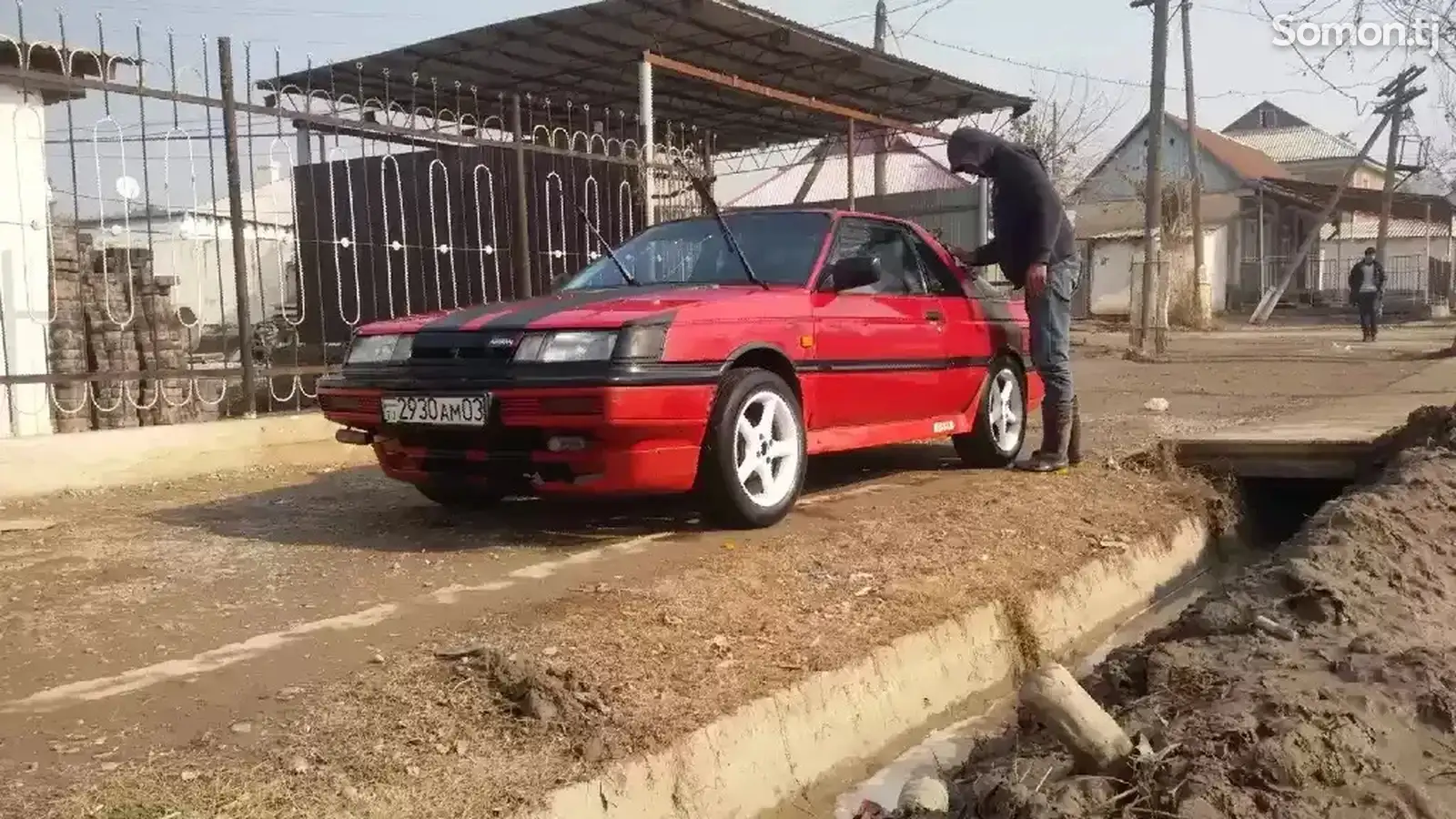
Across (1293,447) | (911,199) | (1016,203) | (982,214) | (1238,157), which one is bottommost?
(1293,447)

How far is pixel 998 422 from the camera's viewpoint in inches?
263

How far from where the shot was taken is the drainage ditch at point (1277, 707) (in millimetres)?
2480

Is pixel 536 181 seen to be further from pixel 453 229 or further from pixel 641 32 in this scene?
pixel 641 32

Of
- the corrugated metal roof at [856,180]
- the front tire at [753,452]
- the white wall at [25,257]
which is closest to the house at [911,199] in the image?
the corrugated metal roof at [856,180]

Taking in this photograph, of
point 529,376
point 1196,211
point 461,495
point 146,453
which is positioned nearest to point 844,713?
point 529,376

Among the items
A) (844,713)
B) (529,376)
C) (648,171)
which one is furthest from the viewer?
(648,171)

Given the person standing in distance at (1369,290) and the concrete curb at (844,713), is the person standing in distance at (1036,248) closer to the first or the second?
the concrete curb at (844,713)

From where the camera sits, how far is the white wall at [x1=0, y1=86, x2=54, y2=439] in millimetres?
7070

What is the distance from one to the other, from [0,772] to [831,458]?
5.31 m

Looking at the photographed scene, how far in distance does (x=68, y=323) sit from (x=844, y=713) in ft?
→ 20.6

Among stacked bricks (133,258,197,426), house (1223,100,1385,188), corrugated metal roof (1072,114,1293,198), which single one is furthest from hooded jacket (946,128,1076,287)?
house (1223,100,1385,188)

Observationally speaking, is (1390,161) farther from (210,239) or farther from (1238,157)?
(210,239)

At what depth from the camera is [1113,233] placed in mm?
33531

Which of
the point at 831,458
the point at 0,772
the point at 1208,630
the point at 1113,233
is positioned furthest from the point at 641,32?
the point at 1113,233
